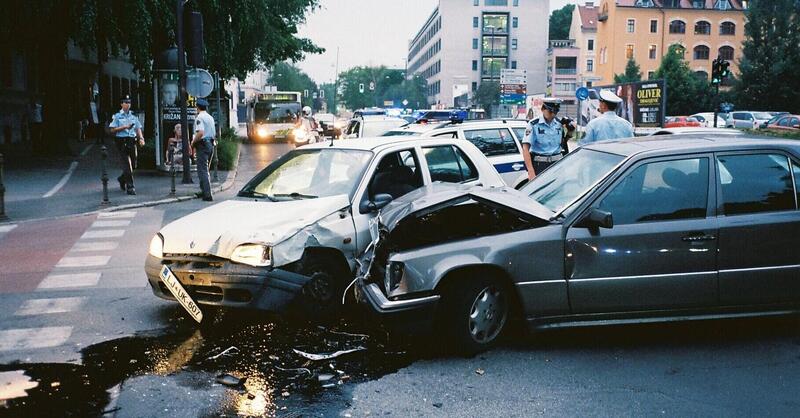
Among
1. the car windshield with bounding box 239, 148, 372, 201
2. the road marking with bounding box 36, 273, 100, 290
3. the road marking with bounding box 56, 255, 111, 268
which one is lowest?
the road marking with bounding box 36, 273, 100, 290

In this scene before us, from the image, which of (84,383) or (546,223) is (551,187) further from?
(84,383)

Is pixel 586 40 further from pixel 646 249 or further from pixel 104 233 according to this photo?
pixel 646 249

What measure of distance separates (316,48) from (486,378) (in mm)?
40113

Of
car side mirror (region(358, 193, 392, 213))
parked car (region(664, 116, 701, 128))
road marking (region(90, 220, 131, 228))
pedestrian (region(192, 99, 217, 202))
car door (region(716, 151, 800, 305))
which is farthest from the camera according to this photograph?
parked car (region(664, 116, 701, 128))

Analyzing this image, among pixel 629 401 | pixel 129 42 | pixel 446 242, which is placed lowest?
pixel 629 401

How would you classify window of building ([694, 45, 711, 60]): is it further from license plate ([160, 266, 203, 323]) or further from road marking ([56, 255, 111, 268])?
license plate ([160, 266, 203, 323])

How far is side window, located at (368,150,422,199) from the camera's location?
23.0 ft

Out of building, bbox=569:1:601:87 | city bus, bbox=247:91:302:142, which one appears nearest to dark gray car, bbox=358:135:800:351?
city bus, bbox=247:91:302:142

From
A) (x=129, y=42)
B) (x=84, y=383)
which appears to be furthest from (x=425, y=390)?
(x=129, y=42)

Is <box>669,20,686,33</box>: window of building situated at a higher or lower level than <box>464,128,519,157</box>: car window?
higher

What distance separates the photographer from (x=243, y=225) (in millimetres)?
6160

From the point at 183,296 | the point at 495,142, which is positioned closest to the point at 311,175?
the point at 183,296

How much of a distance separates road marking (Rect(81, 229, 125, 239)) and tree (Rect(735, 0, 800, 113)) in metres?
61.7

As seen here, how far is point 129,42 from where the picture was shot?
2011cm
